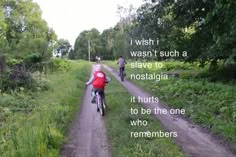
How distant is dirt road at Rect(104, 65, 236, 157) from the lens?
8.90 metres

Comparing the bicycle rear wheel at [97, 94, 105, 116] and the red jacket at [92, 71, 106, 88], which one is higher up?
the red jacket at [92, 71, 106, 88]

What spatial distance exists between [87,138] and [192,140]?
2963 mm

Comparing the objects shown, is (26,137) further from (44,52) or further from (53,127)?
(44,52)

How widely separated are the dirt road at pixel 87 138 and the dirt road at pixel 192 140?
201 centimetres

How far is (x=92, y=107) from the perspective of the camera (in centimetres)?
1612

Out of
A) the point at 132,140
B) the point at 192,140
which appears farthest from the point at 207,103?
the point at 132,140

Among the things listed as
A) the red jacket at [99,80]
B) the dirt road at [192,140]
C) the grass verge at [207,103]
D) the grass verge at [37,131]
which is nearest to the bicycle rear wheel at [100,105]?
the red jacket at [99,80]

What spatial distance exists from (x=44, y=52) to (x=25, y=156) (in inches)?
1497

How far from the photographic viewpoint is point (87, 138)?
10.6 metres

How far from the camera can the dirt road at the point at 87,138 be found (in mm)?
9166

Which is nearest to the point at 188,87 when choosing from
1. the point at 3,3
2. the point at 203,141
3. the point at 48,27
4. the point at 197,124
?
the point at 197,124

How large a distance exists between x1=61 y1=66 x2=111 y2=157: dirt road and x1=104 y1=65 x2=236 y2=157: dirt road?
6.58ft

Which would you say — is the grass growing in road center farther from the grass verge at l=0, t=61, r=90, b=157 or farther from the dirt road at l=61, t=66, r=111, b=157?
the grass verge at l=0, t=61, r=90, b=157


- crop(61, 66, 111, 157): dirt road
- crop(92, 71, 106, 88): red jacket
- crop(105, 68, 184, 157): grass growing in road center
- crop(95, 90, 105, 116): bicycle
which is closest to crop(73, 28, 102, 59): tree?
crop(92, 71, 106, 88): red jacket
